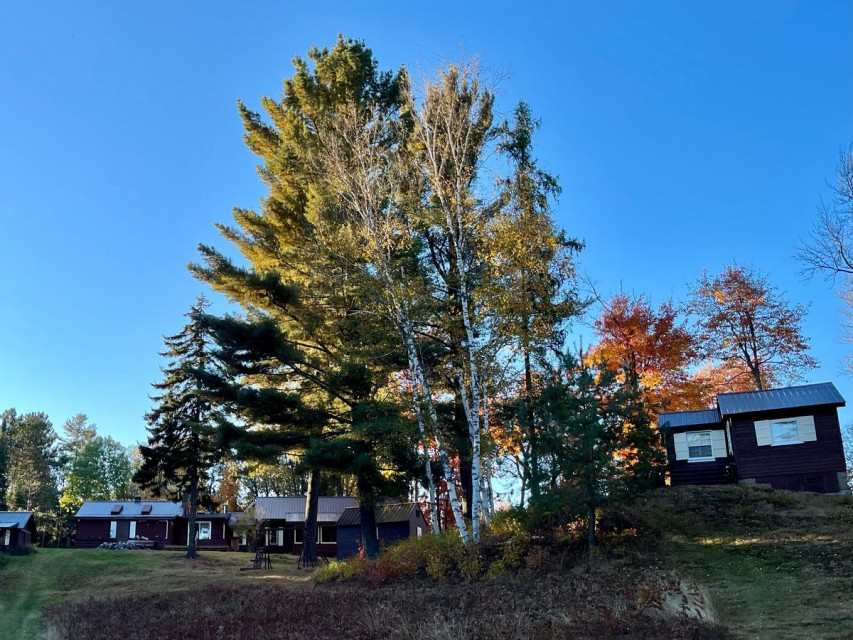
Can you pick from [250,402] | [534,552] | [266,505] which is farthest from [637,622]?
[266,505]

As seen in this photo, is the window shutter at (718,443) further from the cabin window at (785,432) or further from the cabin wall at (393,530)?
the cabin wall at (393,530)

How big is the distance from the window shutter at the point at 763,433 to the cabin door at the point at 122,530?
43723 mm

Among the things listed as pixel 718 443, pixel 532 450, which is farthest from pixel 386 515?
pixel 532 450

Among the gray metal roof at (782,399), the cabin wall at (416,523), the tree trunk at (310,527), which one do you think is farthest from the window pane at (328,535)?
the gray metal roof at (782,399)

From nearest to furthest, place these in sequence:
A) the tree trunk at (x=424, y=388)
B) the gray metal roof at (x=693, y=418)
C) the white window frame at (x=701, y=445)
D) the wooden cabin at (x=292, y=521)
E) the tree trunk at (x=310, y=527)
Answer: the tree trunk at (x=424, y=388) → the white window frame at (x=701, y=445) → the gray metal roof at (x=693, y=418) → the tree trunk at (x=310, y=527) → the wooden cabin at (x=292, y=521)

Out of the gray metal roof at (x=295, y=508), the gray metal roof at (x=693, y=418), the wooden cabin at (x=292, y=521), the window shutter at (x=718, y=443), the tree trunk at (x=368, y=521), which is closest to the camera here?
the tree trunk at (x=368, y=521)

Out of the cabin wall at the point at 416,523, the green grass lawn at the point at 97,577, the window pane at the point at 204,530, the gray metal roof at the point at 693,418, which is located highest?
the gray metal roof at the point at 693,418

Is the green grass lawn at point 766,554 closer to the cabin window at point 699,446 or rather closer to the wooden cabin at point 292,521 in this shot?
the cabin window at point 699,446

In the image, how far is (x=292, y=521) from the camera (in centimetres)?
4522

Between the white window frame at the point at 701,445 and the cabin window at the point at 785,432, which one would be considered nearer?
the cabin window at the point at 785,432

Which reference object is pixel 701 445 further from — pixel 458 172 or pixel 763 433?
pixel 458 172

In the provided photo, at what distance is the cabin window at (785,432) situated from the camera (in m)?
21.8

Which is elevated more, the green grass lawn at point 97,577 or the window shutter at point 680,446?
the window shutter at point 680,446

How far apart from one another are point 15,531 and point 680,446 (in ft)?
126
